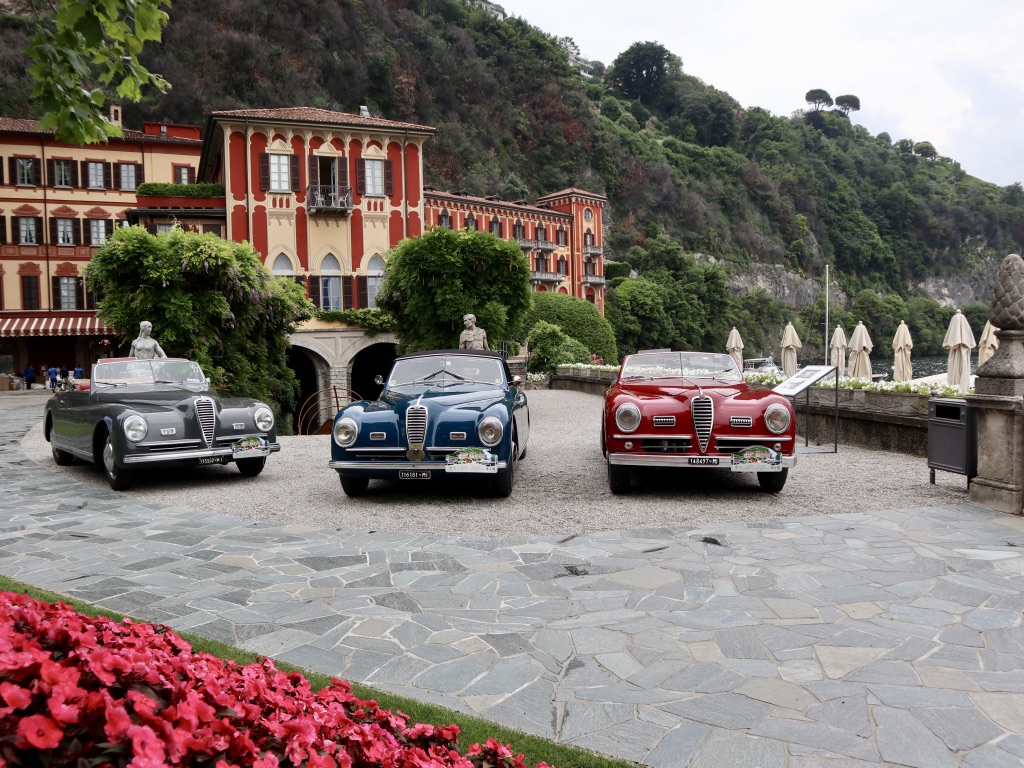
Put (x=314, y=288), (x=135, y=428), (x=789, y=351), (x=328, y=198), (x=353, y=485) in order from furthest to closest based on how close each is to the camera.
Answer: (x=314, y=288) < (x=328, y=198) < (x=789, y=351) < (x=135, y=428) < (x=353, y=485)

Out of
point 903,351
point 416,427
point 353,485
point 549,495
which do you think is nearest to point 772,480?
point 549,495

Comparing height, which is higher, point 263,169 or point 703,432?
point 263,169

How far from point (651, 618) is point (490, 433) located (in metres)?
3.71

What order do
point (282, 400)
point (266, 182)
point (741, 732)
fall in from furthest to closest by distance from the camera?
point (266, 182) → point (282, 400) → point (741, 732)

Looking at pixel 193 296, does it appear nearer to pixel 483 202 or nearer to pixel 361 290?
pixel 361 290

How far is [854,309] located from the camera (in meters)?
106

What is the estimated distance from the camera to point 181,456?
29.0ft

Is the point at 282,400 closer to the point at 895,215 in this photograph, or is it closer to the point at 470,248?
the point at 470,248

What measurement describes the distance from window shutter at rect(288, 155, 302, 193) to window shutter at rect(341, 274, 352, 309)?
176 inches

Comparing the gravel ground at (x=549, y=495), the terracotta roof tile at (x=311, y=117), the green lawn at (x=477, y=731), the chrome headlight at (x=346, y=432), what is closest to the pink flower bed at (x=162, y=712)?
the green lawn at (x=477, y=731)

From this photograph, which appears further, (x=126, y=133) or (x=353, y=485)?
(x=126, y=133)

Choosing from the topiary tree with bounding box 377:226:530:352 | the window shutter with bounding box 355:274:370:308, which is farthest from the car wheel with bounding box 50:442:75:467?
the window shutter with bounding box 355:274:370:308

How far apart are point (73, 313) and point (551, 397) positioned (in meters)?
32.5

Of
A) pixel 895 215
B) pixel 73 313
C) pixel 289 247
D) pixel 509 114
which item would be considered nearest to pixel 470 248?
pixel 289 247
